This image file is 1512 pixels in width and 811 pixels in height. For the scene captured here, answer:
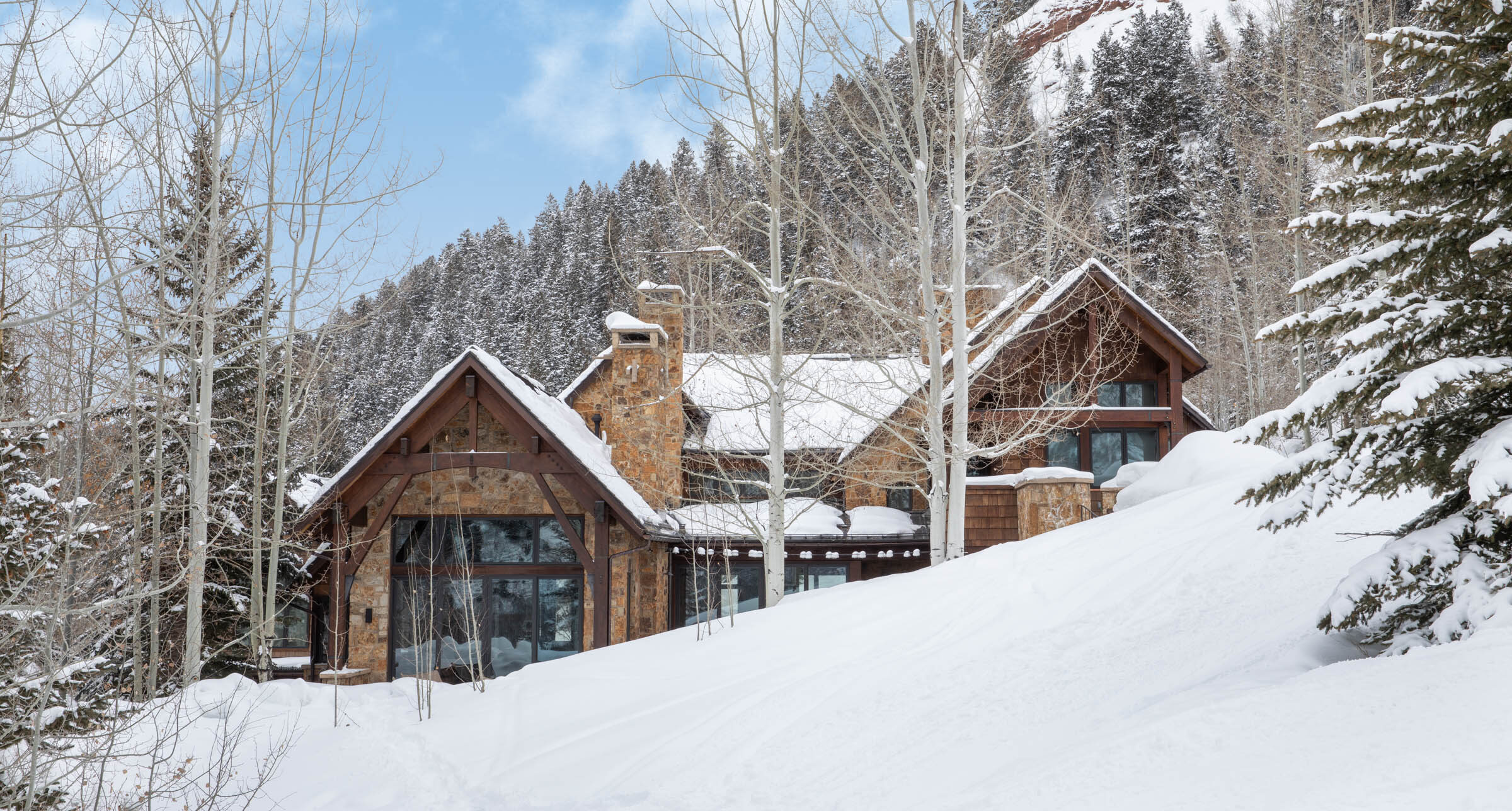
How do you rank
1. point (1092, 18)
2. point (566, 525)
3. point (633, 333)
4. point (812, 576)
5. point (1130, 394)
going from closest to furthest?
point (566, 525) < point (633, 333) < point (812, 576) < point (1130, 394) < point (1092, 18)

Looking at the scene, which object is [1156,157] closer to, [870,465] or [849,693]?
[870,465]

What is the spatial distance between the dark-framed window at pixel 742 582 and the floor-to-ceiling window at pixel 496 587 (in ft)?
6.47

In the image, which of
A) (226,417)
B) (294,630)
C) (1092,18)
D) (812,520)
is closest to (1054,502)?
(812,520)

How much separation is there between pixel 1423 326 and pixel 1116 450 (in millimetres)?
13582

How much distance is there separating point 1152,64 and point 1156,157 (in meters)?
6.44

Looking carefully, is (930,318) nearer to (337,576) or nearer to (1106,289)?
(1106,289)

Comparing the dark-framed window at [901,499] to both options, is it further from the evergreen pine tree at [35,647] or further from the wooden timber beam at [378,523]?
the evergreen pine tree at [35,647]

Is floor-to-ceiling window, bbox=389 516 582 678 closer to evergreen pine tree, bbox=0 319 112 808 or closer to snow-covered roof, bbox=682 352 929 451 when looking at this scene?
snow-covered roof, bbox=682 352 929 451

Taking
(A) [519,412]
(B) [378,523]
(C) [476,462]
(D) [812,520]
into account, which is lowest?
(D) [812,520]

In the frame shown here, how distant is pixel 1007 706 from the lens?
577cm

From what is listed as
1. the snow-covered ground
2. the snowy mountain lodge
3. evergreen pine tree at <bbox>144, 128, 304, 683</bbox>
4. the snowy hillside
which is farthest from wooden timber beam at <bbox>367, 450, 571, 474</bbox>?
the snowy hillside

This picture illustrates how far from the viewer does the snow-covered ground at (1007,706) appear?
375 centimetres

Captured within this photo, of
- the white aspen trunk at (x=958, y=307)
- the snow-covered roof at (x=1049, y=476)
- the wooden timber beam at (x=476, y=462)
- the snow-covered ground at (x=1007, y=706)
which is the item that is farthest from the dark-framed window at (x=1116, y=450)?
the wooden timber beam at (x=476, y=462)

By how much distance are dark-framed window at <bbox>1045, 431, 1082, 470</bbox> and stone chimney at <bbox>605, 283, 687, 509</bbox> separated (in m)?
6.88
